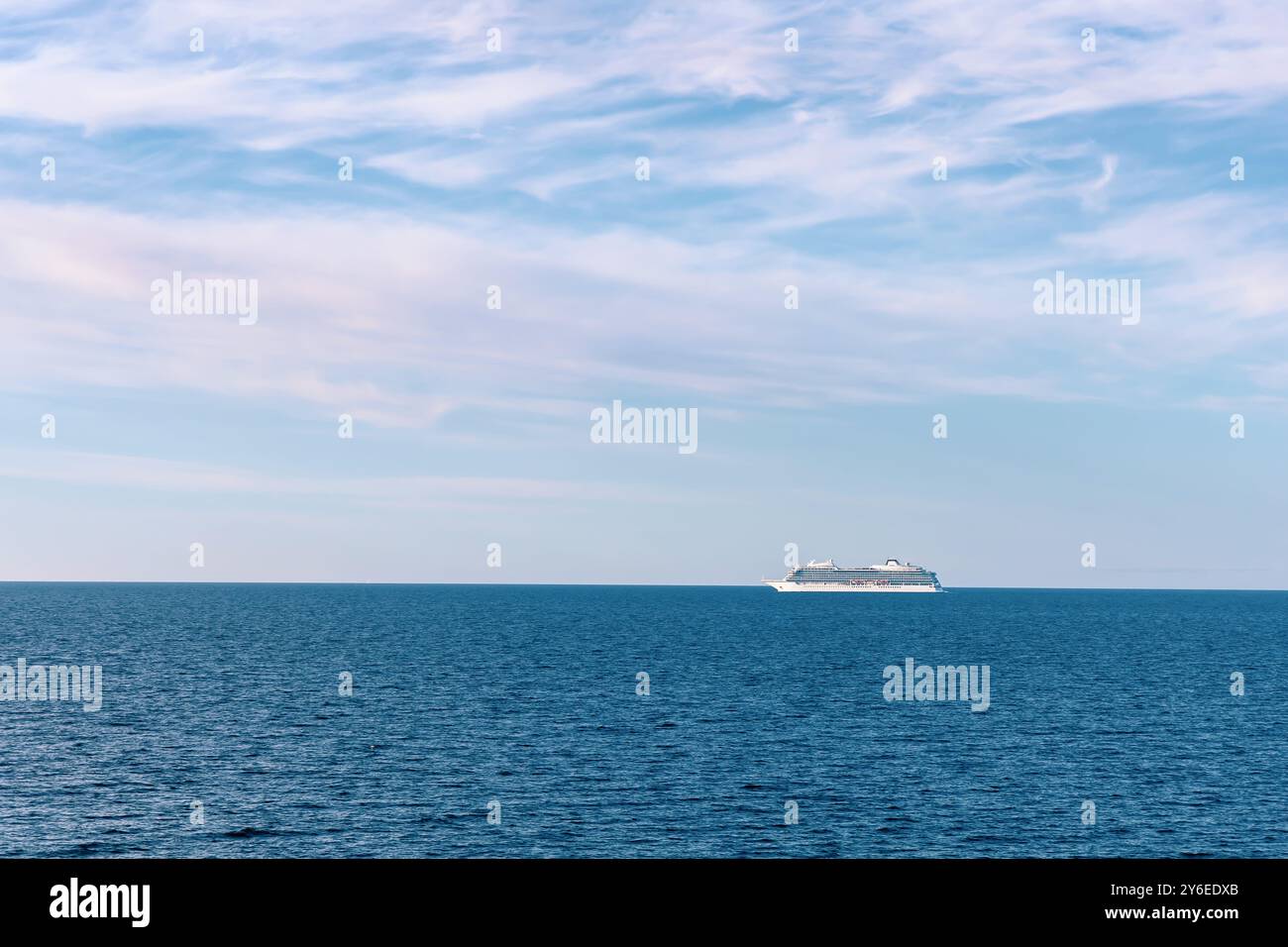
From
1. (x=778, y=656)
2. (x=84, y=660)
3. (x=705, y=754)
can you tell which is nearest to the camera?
(x=705, y=754)

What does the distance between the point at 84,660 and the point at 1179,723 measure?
13723 cm

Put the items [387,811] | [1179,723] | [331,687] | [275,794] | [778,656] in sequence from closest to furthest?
[387,811]
[275,794]
[1179,723]
[331,687]
[778,656]

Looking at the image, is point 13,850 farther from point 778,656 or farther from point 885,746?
point 778,656
